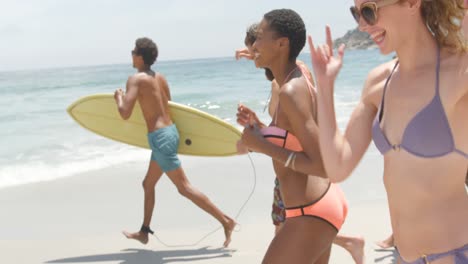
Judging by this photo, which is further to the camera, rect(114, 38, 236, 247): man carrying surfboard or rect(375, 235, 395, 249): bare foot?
rect(114, 38, 236, 247): man carrying surfboard

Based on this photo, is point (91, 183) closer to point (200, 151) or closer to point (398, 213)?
point (200, 151)

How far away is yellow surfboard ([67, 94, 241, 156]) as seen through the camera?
6.31m

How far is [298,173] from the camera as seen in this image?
3137 millimetres

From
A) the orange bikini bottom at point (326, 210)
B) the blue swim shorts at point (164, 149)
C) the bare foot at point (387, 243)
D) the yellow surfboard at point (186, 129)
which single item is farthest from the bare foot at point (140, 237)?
the orange bikini bottom at point (326, 210)

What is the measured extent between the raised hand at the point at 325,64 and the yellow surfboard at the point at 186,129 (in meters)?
3.97

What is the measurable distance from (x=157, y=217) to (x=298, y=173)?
14.2 feet

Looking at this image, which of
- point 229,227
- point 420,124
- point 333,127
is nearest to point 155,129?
point 229,227

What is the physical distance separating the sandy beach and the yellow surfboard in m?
0.80

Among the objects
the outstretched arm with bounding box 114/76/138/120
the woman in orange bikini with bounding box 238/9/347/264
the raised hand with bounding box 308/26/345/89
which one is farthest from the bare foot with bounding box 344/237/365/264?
the raised hand with bounding box 308/26/345/89

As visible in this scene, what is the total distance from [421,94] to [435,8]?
0.81 ft

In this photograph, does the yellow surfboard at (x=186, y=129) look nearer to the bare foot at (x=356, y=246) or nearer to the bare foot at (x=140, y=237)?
the bare foot at (x=140, y=237)

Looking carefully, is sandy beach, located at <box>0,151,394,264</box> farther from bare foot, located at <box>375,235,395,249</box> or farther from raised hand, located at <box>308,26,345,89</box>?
raised hand, located at <box>308,26,345,89</box>

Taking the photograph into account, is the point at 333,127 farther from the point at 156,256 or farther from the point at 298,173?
the point at 156,256

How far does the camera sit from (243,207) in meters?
7.52
